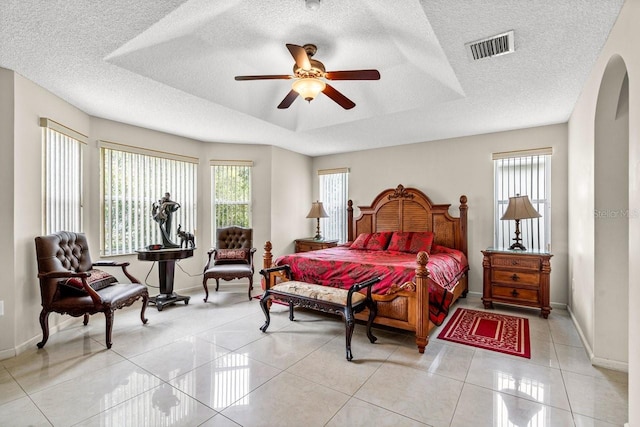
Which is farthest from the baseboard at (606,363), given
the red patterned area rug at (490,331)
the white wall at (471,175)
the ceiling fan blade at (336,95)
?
the ceiling fan blade at (336,95)

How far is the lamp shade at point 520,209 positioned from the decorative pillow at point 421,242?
40.9 inches

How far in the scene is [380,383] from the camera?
7.46ft

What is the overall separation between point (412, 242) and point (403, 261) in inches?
39.1

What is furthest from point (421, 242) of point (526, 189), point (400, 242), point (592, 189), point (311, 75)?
point (311, 75)

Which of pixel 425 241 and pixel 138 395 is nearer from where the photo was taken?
pixel 138 395

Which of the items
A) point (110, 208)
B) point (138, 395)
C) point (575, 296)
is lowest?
point (138, 395)

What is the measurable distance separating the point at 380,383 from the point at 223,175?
4.32 metres

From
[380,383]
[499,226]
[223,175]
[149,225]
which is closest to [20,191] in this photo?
[149,225]

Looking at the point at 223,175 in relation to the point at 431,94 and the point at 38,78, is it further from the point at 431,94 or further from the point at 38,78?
the point at 431,94

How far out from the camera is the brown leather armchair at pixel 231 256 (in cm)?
438

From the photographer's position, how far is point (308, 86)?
251 centimetres

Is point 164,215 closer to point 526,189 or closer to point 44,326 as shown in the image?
point 44,326

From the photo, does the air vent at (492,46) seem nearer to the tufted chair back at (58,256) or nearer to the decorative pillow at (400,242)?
the decorative pillow at (400,242)

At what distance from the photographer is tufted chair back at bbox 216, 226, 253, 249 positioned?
504 cm
